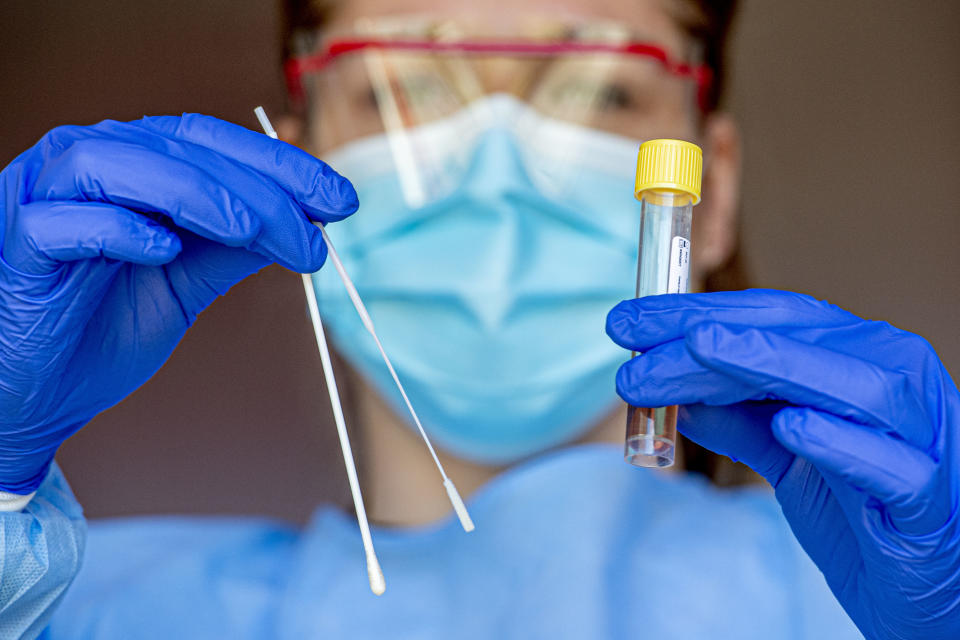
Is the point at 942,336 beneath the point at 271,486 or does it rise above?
above

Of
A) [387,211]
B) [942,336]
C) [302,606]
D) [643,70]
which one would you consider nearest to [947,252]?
[942,336]

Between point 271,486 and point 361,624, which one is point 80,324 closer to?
point 361,624

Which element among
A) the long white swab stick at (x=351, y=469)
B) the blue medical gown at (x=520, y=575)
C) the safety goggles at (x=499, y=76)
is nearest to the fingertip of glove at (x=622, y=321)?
the long white swab stick at (x=351, y=469)

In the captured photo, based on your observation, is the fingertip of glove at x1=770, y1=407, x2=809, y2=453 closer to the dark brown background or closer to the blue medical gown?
the blue medical gown

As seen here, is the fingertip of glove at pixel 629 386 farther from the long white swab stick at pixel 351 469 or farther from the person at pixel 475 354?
the long white swab stick at pixel 351 469

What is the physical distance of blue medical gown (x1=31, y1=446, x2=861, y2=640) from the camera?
1.39 m

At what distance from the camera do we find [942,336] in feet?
7.43

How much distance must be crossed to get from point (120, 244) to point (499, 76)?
101cm

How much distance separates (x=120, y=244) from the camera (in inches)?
32.7

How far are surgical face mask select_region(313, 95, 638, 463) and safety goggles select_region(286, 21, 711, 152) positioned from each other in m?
0.03

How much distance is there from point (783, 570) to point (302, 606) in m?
0.84

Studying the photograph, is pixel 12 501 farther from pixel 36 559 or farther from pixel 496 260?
pixel 496 260

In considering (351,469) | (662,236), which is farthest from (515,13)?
(351,469)

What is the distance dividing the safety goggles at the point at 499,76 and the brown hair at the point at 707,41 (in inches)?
5.5
